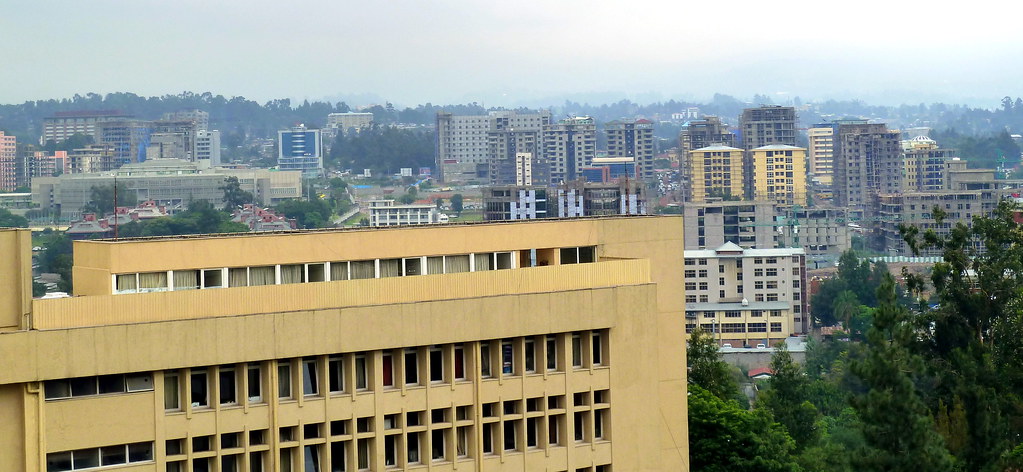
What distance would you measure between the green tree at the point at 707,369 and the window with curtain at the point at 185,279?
14509 mm

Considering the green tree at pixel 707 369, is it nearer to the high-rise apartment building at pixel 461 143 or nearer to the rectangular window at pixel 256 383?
the rectangular window at pixel 256 383

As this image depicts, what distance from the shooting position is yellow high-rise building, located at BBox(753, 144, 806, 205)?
11731 centimetres

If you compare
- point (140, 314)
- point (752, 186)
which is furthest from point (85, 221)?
point (140, 314)

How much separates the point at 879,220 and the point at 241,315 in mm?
98019

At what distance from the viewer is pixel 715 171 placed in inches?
A: 4619

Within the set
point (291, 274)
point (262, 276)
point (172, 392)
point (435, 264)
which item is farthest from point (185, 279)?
point (435, 264)

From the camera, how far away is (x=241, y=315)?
43.2 ft

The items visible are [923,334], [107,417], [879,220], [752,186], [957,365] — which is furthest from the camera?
[752,186]

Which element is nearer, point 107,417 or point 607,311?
point 107,417

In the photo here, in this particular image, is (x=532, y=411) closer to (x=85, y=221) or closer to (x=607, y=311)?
(x=607, y=311)

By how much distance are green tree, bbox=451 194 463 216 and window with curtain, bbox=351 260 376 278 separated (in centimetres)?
10262

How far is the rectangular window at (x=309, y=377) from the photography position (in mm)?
13695

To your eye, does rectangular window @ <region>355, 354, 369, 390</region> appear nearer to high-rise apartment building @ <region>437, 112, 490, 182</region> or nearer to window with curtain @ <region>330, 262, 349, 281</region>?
window with curtain @ <region>330, 262, 349, 281</region>

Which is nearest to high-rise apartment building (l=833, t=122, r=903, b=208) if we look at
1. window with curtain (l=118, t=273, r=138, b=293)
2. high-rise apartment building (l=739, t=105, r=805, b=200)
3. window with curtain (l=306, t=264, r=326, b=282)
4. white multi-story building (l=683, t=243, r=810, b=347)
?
high-rise apartment building (l=739, t=105, r=805, b=200)
